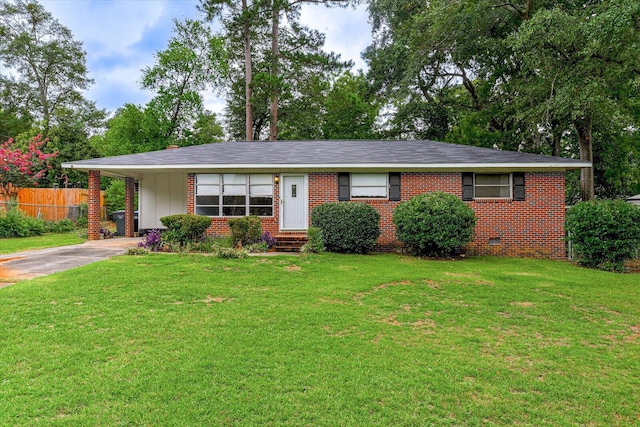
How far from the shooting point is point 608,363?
3.56 meters

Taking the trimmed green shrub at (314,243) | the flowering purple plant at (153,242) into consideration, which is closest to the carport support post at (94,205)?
the flowering purple plant at (153,242)

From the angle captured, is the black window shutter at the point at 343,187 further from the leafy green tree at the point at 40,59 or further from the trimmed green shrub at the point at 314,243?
the leafy green tree at the point at 40,59

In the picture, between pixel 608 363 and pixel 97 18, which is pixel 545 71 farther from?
pixel 97 18

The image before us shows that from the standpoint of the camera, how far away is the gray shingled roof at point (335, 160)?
10.7 m

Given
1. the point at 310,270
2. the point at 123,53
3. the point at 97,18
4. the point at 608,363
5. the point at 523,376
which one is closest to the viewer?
the point at 523,376

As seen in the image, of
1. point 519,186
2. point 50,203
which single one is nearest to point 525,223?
point 519,186

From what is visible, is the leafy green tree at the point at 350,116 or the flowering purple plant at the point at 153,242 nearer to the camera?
the flowering purple plant at the point at 153,242

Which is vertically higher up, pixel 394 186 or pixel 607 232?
pixel 394 186

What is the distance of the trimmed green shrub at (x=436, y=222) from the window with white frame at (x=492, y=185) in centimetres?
225

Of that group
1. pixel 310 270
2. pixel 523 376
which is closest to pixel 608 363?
pixel 523 376

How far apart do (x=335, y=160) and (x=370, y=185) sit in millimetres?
1372

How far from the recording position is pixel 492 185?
11156 mm

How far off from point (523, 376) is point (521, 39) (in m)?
9.29

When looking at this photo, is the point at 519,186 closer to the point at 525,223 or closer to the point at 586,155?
the point at 525,223
